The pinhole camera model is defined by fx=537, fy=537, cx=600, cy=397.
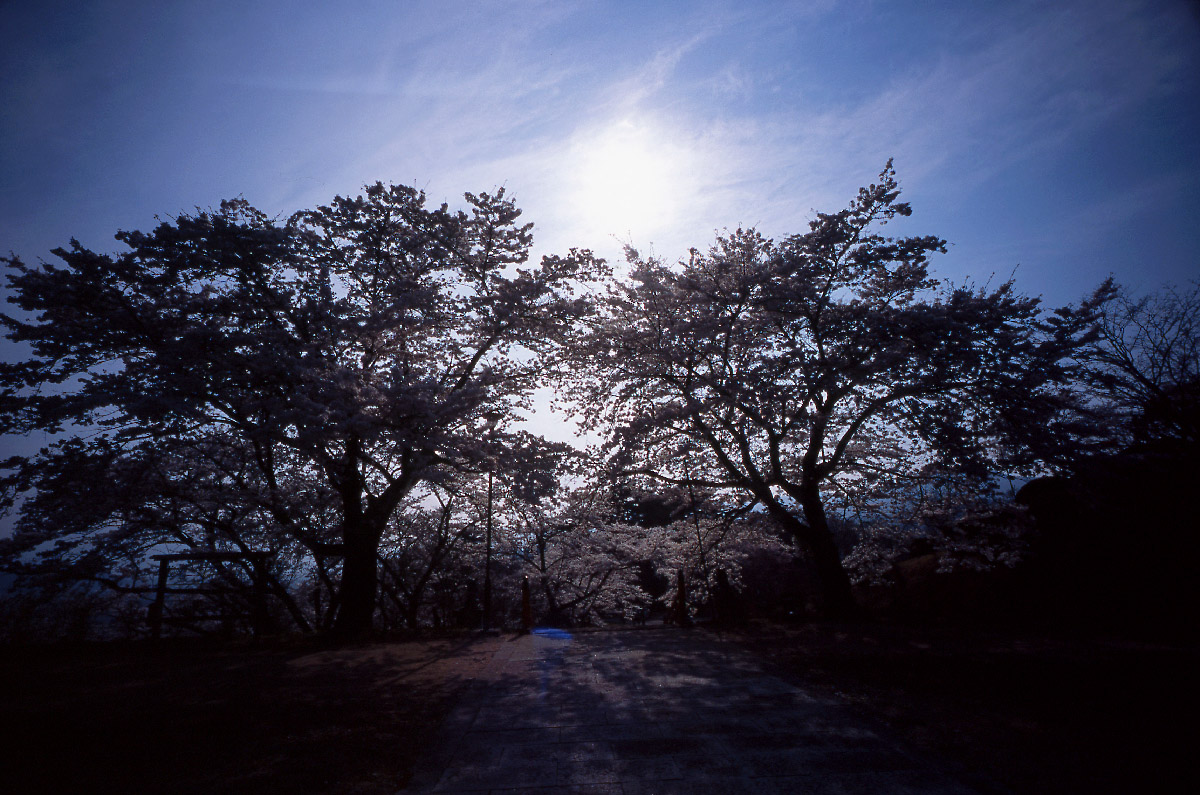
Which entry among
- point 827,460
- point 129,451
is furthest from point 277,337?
point 827,460

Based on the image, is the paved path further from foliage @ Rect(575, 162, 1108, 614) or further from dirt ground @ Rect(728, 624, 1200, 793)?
foliage @ Rect(575, 162, 1108, 614)

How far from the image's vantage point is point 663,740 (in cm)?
481

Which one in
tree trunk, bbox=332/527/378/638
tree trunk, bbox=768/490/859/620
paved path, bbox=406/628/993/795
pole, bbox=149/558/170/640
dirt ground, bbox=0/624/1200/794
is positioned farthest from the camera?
tree trunk, bbox=768/490/859/620

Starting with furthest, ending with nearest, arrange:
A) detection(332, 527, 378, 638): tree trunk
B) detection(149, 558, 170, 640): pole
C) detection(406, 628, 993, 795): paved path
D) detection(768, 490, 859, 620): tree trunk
→ detection(768, 490, 859, 620): tree trunk
detection(332, 527, 378, 638): tree trunk
detection(149, 558, 170, 640): pole
detection(406, 628, 993, 795): paved path

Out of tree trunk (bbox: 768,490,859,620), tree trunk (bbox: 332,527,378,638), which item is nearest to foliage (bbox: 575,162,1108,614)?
tree trunk (bbox: 768,490,859,620)

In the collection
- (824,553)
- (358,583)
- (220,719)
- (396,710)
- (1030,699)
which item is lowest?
(1030,699)

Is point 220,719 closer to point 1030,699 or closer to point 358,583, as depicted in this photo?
point 358,583

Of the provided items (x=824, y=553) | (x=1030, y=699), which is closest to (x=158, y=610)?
(x=1030, y=699)

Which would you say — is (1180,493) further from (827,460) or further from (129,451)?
(129,451)

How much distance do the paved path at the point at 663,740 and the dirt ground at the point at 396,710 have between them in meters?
0.41

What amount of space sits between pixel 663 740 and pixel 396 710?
3096 millimetres

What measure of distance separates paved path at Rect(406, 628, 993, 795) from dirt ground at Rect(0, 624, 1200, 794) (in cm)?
41

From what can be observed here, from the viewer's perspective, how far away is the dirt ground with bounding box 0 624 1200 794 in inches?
160

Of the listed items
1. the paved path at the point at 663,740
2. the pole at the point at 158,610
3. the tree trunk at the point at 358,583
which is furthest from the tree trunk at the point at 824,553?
the pole at the point at 158,610
